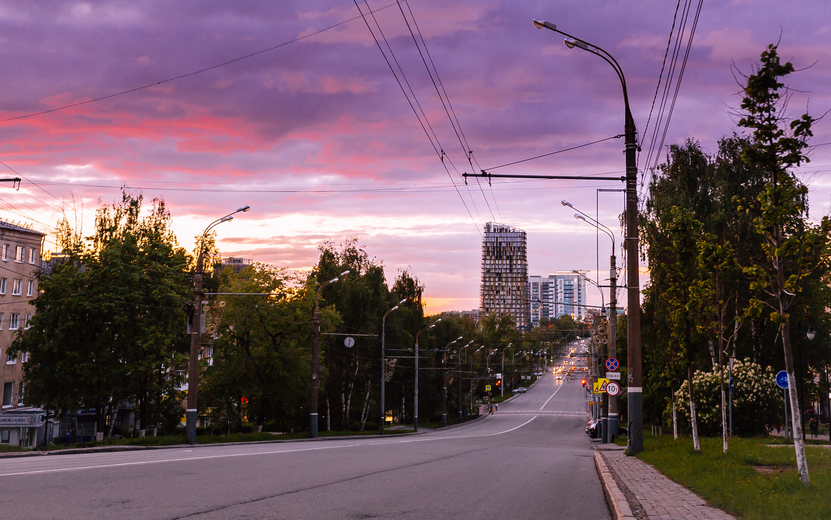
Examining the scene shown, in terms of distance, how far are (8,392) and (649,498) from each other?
6372cm

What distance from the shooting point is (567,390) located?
150m

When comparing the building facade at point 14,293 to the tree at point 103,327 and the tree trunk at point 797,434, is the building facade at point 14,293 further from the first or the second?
the tree trunk at point 797,434

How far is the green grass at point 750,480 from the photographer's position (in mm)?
9406

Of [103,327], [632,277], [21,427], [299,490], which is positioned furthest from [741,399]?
[21,427]

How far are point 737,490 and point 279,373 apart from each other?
144 ft

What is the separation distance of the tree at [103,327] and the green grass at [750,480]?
32.1 meters

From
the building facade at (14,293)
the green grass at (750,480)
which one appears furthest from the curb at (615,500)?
the building facade at (14,293)

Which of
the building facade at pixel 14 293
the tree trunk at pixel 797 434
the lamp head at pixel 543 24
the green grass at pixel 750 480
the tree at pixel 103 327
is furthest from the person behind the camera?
the building facade at pixel 14 293

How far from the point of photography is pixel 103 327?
4362 cm

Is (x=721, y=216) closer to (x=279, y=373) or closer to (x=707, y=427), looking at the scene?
(x=707, y=427)

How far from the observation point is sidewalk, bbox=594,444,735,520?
980cm

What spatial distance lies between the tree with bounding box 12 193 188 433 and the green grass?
32078 mm

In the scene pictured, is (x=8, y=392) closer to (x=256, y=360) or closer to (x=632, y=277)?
(x=256, y=360)

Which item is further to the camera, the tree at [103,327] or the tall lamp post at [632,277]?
the tree at [103,327]
